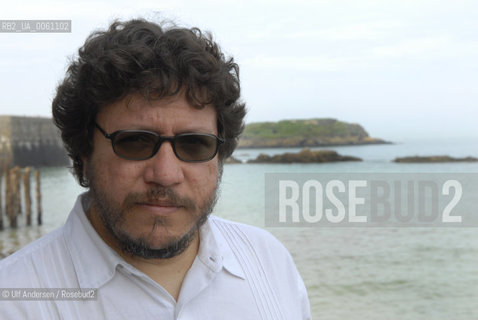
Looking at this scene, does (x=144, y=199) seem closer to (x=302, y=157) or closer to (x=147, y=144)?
(x=147, y=144)

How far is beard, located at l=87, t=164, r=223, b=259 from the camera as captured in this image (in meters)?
1.56

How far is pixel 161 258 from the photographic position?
1620mm

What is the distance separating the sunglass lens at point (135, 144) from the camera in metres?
1.56

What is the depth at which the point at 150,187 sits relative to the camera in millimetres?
1558

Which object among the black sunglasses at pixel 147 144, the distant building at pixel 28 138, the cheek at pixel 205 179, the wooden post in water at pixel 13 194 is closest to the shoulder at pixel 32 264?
the black sunglasses at pixel 147 144

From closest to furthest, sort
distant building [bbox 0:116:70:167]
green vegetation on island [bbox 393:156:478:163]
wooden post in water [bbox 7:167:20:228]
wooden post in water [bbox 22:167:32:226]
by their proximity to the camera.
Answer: wooden post in water [bbox 7:167:20:228]
wooden post in water [bbox 22:167:32:226]
distant building [bbox 0:116:70:167]
green vegetation on island [bbox 393:156:478:163]

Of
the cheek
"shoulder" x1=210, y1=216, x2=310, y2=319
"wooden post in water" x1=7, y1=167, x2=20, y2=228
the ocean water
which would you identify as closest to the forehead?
the cheek

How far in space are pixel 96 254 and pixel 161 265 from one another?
0.70 feet

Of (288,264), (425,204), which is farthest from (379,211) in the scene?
(288,264)

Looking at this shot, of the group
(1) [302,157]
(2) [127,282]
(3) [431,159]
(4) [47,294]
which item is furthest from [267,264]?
(3) [431,159]

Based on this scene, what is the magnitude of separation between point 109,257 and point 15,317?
0.30 m

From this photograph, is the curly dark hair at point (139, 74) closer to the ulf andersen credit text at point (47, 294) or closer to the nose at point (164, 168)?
the nose at point (164, 168)

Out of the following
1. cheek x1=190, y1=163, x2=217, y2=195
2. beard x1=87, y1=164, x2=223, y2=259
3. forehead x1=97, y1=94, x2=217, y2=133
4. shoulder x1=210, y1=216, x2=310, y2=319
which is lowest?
shoulder x1=210, y1=216, x2=310, y2=319

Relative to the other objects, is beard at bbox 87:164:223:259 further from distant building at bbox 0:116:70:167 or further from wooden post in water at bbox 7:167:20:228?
distant building at bbox 0:116:70:167
